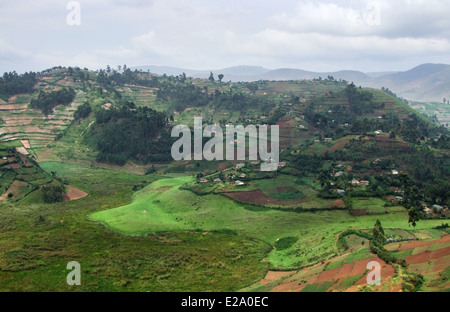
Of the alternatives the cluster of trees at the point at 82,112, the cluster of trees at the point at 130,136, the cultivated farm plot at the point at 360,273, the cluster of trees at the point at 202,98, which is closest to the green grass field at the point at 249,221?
the cultivated farm plot at the point at 360,273

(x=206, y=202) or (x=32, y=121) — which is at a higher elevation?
(x=32, y=121)

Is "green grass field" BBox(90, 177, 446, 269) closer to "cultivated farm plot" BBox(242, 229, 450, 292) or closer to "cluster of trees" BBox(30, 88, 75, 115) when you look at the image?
"cultivated farm plot" BBox(242, 229, 450, 292)

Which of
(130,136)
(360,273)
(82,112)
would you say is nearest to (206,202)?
(360,273)

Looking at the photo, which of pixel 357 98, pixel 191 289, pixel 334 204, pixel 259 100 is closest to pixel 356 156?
pixel 334 204

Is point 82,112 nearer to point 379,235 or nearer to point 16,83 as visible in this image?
point 16,83

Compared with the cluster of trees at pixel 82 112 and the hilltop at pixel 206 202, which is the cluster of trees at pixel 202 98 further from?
the cluster of trees at pixel 82 112

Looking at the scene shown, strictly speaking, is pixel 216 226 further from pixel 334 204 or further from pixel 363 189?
pixel 363 189
